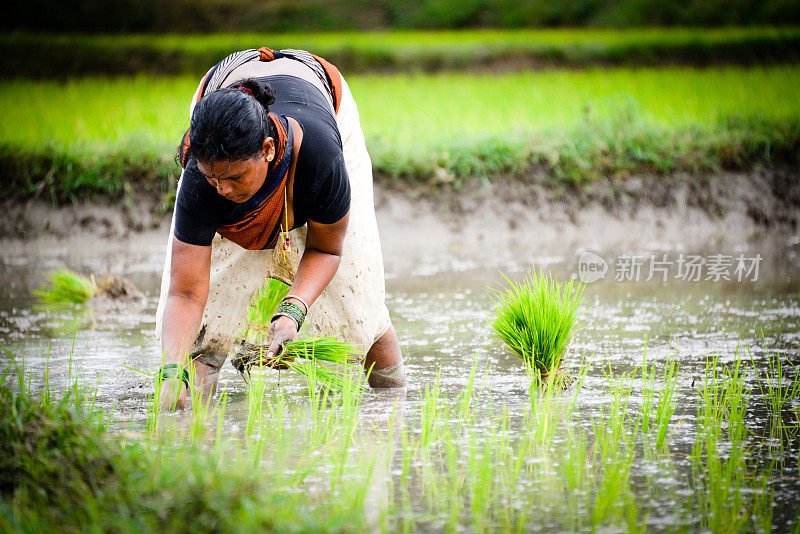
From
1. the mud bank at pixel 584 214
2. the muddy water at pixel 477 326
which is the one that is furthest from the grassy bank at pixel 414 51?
the muddy water at pixel 477 326

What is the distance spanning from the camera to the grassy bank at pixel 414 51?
956 cm

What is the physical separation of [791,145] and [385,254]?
321cm

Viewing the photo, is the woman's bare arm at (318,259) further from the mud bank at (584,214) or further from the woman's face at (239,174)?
the mud bank at (584,214)

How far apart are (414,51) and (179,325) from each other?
8.19m

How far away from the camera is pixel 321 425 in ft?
8.57

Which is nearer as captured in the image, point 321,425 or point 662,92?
point 321,425

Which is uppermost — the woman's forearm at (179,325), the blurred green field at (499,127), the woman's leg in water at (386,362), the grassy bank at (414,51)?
the grassy bank at (414,51)

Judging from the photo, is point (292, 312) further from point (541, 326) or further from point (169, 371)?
point (541, 326)

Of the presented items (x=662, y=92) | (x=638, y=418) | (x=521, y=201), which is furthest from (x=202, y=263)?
(x=662, y=92)

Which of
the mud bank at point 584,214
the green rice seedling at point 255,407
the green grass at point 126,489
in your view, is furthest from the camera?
the mud bank at point 584,214

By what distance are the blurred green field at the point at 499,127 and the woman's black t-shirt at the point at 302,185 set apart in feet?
11.5

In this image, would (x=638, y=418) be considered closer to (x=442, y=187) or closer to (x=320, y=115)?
(x=320, y=115)

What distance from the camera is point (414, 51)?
34.0ft

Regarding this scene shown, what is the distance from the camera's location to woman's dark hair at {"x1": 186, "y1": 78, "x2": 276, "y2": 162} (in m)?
Result: 2.25
